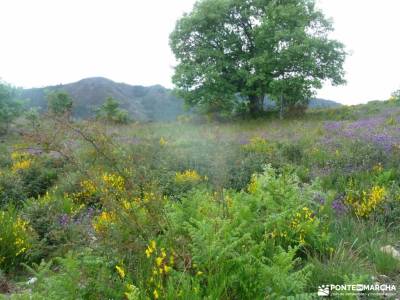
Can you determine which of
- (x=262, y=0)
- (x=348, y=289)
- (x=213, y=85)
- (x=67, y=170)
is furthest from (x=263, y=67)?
(x=348, y=289)

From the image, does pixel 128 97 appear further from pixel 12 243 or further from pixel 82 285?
pixel 82 285

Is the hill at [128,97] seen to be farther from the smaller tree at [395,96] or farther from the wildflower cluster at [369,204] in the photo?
the wildflower cluster at [369,204]

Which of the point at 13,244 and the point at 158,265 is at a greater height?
the point at 158,265

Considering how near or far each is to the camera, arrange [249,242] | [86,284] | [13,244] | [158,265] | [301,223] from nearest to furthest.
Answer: [158,265] → [86,284] → [249,242] → [301,223] → [13,244]

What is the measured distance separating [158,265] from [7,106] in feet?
83.4

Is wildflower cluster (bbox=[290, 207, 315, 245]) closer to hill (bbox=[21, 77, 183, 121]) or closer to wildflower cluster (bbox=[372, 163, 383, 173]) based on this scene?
wildflower cluster (bbox=[372, 163, 383, 173])

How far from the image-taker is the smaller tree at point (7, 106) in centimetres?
2411

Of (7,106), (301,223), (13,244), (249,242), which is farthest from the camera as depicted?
(7,106)

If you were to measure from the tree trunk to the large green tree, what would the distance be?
0.04 metres

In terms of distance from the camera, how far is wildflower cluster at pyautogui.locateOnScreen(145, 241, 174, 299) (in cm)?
288

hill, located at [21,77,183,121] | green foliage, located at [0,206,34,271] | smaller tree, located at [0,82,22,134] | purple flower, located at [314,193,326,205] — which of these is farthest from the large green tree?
hill, located at [21,77,183,121]

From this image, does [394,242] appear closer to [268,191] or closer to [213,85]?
[268,191]

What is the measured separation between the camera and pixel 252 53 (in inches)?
1083

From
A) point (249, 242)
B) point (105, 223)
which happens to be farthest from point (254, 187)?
point (105, 223)
